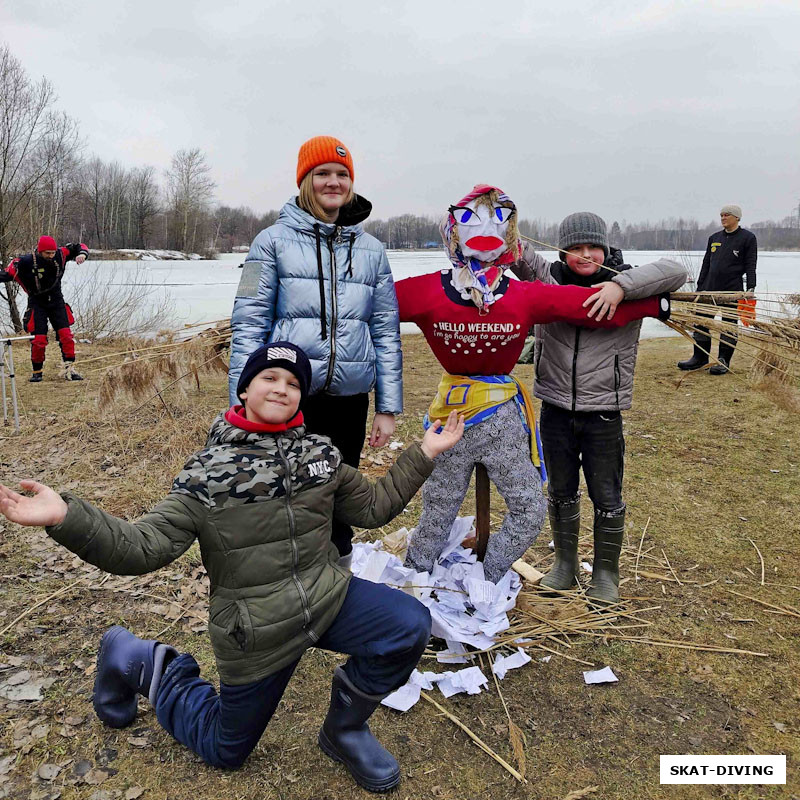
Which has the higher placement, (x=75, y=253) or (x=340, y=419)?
(x=75, y=253)

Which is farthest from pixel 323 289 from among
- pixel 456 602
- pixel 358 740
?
pixel 358 740

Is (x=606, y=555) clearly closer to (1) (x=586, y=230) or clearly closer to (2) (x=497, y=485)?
(2) (x=497, y=485)

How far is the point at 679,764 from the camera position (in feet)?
7.67

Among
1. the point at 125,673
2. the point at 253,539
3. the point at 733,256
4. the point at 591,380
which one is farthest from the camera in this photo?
the point at 733,256

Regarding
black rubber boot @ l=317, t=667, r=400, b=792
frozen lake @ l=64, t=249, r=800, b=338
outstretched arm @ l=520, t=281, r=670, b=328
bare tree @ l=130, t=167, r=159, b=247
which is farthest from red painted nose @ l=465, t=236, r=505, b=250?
bare tree @ l=130, t=167, r=159, b=247

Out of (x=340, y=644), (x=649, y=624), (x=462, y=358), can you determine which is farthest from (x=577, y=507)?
(x=340, y=644)

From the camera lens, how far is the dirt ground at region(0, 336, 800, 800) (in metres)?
2.27

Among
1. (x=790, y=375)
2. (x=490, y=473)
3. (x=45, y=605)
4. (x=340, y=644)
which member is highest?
(x=790, y=375)

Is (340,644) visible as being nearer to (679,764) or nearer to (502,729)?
(502,729)

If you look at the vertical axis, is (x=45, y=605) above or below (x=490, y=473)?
below

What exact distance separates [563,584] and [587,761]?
44.0 inches

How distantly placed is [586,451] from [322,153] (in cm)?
189

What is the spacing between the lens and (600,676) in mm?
2807

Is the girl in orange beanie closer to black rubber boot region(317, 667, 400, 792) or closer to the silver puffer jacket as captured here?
the silver puffer jacket
